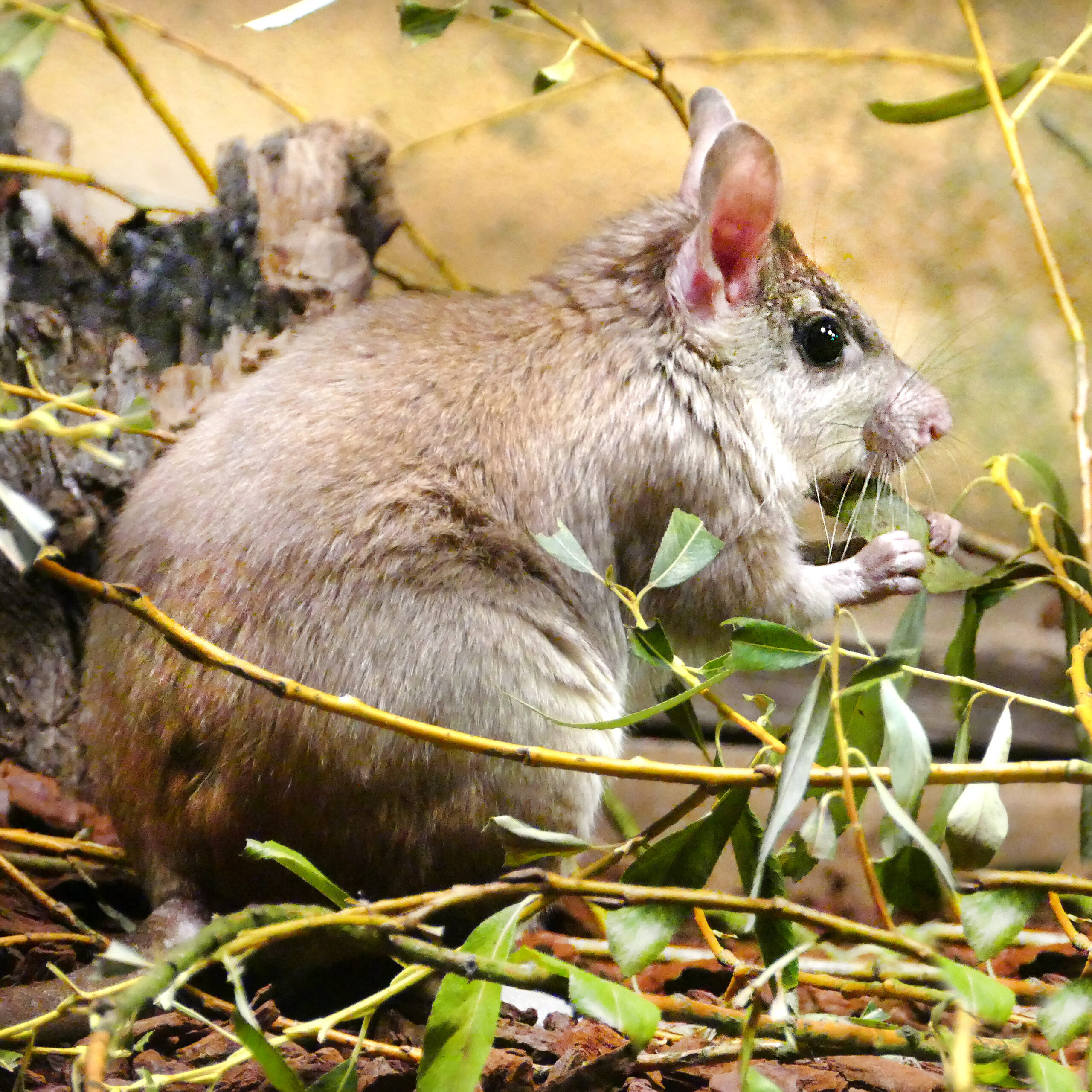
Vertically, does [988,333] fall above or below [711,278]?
below

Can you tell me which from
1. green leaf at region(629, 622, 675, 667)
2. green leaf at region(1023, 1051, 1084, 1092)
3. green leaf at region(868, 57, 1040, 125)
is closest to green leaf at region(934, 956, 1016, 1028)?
green leaf at region(1023, 1051, 1084, 1092)

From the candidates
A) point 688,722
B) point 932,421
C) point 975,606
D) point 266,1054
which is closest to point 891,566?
point 975,606

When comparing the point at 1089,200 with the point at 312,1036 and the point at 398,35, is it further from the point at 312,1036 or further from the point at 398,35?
the point at 312,1036

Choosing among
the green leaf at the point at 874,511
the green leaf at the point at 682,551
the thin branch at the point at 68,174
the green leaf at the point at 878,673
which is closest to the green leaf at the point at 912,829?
the green leaf at the point at 878,673

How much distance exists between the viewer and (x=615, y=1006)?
4.93 ft

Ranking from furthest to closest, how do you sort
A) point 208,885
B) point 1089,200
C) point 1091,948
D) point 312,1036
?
point 1089,200 → point 208,885 → point 312,1036 → point 1091,948

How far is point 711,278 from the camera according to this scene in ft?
9.74

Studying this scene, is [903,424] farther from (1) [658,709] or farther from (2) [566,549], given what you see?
(1) [658,709]

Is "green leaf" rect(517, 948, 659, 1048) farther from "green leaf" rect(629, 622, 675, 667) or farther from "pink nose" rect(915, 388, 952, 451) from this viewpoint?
"pink nose" rect(915, 388, 952, 451)

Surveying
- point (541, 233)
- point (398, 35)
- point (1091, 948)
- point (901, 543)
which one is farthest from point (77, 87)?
point (1091, 948)

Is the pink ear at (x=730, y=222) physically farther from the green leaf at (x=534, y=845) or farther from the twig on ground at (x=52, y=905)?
the twig on ground at (x=52, y=905)

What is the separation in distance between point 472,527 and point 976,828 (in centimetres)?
129

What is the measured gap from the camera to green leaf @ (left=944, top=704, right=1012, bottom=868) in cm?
180

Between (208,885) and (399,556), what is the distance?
2.68ft
